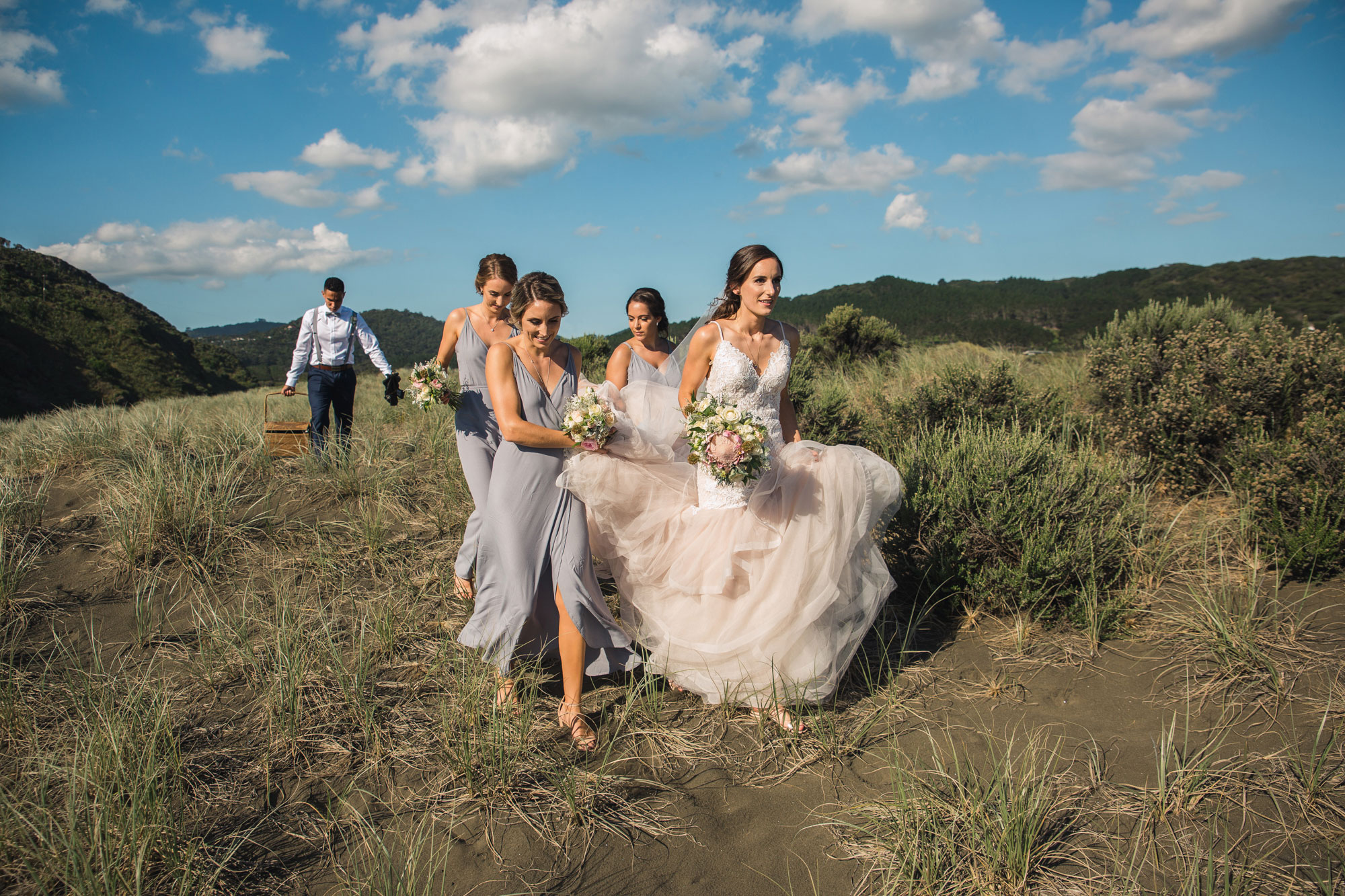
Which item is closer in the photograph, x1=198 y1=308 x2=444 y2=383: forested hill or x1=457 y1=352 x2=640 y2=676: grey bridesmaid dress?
x1=457 y1=352 x2=640 y2=676: grey bridesmaid dress

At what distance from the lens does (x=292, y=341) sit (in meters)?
65.2

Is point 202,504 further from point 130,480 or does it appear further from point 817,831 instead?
point 817,831

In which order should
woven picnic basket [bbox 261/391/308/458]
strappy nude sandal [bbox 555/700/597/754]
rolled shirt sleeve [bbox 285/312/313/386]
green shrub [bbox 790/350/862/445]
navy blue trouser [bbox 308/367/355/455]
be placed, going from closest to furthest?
strappy nude sandal [bbox 555/700/597/754]
woven picnic basket [bbox 261/391/308/458]
rolled shirt sleeve [bbox 285/312/313/386]
navy blue trouser [bbox 308/367/355/455]
green shrub [bbox 790/350/862/445]

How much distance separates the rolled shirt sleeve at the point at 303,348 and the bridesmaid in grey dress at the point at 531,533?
174 inches

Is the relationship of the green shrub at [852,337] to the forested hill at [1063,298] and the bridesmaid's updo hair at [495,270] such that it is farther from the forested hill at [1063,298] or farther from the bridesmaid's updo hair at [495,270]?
the bridesmaid's updo hair at [495,270]

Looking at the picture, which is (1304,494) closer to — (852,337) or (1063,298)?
(852,337)

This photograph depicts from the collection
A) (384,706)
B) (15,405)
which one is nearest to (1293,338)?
(384,706)

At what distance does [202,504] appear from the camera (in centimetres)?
511

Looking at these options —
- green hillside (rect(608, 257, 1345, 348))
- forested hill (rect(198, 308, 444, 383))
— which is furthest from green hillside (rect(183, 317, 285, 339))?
green hillside (rect(608, 257, 1345, 348))

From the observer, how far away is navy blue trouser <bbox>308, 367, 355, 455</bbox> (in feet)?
22.9

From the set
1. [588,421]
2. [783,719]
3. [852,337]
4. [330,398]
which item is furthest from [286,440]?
[852,337]

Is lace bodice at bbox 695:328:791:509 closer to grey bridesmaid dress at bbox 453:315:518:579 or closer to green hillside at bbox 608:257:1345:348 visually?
grey bridesmaid dress at bbox 453:315:518:579

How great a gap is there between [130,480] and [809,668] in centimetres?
549

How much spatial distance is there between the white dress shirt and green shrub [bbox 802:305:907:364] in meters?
10.1
